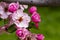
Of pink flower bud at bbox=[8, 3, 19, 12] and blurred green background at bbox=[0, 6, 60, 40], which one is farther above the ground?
pink flower bud at bbox=[8, 3, 19, 12]

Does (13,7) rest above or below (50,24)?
above

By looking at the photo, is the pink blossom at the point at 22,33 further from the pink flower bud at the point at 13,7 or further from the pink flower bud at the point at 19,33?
the pink flower bud at the point at 13,7

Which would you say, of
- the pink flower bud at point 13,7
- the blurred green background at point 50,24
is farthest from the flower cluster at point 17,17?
the blurred green background at point 50,24

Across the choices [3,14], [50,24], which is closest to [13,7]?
[3,14]

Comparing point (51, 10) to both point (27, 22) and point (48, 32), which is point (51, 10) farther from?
point (27, 22)

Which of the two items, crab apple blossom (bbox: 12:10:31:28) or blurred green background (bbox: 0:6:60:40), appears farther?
blurred green background (bbox: 0:6:60:40)

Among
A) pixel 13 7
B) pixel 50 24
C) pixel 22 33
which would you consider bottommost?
pixel 50 24

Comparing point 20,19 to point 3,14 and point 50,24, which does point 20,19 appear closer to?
point 3,14

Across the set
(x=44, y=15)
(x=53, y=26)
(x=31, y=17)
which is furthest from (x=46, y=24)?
(x=31, y=17)

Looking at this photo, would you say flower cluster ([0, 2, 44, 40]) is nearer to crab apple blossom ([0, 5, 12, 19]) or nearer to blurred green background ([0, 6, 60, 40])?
crab apple blossom ([0, 5, 12, 19])

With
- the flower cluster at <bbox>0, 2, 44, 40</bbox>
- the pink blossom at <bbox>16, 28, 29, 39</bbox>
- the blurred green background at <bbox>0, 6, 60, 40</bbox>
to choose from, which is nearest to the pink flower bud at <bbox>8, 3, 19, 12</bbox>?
the flower cluster at <bbox>0, 2, 44, 40</bbox>
